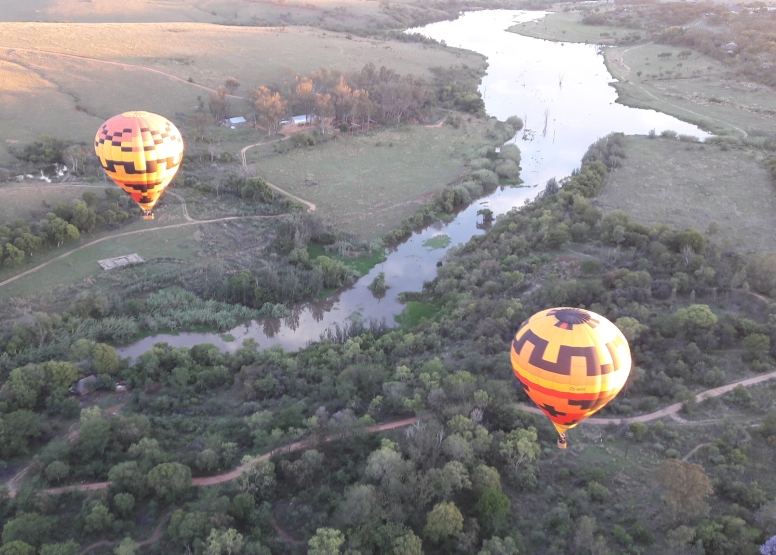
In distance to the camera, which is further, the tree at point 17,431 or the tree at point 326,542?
the tree at point 17,431

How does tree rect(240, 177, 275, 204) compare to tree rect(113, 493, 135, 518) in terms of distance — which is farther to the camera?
tree rect(240, 177, 275, 204)

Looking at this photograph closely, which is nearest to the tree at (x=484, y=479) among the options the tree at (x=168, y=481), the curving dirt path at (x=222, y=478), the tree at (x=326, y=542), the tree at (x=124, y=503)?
the curving dirt path at (x=222, y=478)

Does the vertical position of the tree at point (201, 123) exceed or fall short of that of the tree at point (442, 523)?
it exceeds it

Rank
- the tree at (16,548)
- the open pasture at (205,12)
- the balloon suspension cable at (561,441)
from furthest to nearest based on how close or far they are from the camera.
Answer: the open pasture at (205,12) → the balloon suspension cable at (561,441) → the tree at (16,548)

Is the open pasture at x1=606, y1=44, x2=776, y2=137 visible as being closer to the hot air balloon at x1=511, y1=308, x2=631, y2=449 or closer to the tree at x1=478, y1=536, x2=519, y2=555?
the hot air balloon at x1=511, y1=308, x2=631, y2=449

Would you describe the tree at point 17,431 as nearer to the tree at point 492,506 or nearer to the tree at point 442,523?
the tree at point 442,523

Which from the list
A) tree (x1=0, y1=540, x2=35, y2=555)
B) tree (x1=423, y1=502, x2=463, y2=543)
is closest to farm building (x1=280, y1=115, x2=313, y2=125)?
tree (x1=0, y1=540, x2=35, y2=555)

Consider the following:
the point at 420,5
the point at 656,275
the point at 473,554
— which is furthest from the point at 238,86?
the point at 420,5
